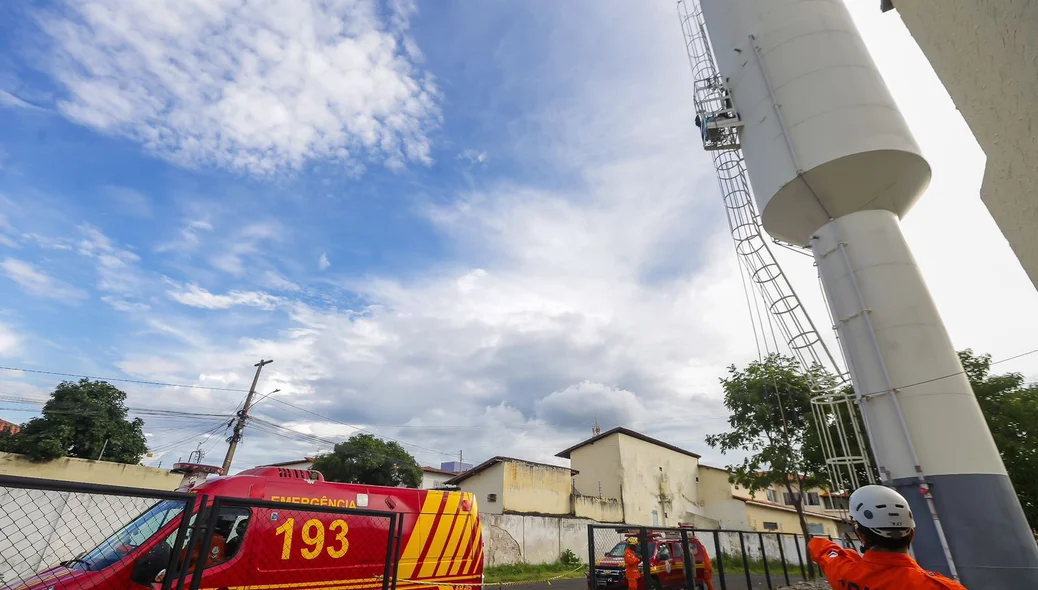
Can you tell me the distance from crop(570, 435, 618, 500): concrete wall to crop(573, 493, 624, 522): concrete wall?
827 millimetres

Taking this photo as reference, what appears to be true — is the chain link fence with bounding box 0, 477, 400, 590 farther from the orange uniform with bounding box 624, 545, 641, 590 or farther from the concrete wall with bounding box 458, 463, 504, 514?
the concrete wall with bounding box 458, 463, 504, 514

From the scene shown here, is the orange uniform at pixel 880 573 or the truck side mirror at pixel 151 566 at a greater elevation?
the orange uniform at pixel 880 573

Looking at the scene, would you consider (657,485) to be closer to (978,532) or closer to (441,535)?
(978,532)

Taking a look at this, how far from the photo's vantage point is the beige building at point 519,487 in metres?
26.4

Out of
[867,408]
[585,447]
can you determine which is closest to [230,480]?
[867,408]

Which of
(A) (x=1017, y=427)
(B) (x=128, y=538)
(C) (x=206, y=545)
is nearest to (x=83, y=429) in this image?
(B) (x=128, y=538)

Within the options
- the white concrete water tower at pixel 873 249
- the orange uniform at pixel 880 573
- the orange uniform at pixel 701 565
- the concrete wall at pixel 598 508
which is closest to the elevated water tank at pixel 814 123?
the white concrete water tower at pixel 873 249

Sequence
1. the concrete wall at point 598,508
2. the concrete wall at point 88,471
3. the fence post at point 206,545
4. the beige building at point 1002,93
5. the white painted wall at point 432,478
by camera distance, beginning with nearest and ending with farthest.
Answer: the beige building at point 1002,93 → the fence post at point 206,545 → the concrete wall at point 88,471 → the concrete wall at point 598,508 → the white painted wall at point 432,478

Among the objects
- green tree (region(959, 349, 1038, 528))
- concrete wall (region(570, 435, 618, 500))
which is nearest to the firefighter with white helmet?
green tree (region(959, 349, 1038, 528))

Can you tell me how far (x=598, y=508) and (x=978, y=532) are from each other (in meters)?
23.5

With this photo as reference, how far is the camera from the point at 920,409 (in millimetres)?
8336

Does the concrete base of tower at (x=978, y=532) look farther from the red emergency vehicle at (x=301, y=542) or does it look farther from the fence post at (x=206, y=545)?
the fence post at (x=206, y=545)

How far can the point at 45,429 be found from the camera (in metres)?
21.0

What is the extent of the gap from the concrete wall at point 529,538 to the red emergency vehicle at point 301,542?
1155 centimetres
